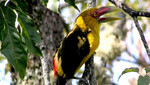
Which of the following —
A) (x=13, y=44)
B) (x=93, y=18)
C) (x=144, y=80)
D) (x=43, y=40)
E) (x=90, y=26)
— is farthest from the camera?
(x=43, y=40)

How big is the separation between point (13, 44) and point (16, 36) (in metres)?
0.07

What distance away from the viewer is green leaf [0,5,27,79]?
214cm

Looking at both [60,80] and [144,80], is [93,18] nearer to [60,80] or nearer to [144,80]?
[60,80]

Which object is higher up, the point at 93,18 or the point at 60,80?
the point at 93,18

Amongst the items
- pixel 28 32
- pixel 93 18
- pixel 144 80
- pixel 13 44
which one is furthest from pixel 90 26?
pixel 144 80

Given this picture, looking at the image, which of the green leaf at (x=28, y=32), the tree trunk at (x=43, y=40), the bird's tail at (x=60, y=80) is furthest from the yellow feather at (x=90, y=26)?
the green leaf at (x=28, y=32)

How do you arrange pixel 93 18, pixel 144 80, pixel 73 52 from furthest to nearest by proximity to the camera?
pixel 93 18 → pixel 73 52 → pixel 144 80

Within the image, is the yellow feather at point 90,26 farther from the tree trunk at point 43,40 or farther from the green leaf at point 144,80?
the green leaf at point 144,80

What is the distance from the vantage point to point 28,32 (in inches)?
88.5

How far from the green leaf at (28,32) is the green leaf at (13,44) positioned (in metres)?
0.05

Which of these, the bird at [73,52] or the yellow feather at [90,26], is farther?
the yellow feather at [90,26]

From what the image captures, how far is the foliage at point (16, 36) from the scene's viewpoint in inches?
84.5

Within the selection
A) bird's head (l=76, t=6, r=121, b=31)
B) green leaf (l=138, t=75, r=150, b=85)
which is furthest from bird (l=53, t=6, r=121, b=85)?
green leaf (l=138, t=75, r=150, b=85)

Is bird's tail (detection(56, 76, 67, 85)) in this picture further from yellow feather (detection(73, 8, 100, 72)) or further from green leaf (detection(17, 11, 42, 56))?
green leaf (detection(17, 11, 42, 56))
